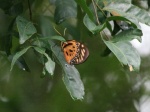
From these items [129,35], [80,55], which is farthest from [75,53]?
[129,35]

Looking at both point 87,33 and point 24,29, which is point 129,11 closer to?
point 87,33

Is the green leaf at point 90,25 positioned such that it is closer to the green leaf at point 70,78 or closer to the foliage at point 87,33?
the foliage at point 87,33

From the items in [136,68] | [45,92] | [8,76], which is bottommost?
[45,92]

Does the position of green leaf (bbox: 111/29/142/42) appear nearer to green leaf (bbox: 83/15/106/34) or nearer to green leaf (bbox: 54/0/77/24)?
green leaf (bbox: 83/15/106/34)

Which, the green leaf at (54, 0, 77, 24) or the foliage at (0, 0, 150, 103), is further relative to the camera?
the green leaf at (54, 0, 77, 24)

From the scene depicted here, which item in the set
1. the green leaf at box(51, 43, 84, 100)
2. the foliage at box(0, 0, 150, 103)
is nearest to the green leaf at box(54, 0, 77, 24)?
the foliage at box(0, 0, 150, 103)

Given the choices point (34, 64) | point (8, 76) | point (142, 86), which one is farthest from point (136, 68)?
point (142, 86)

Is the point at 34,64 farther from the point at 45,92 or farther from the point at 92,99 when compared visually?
the point at 92,99
